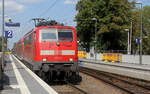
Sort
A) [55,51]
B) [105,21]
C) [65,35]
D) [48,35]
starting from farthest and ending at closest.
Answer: [105,21] → [65,35] → [48,35] → [55,51]

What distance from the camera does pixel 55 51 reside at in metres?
18.2

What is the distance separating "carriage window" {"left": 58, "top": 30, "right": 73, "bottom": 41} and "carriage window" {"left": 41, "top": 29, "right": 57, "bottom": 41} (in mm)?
265

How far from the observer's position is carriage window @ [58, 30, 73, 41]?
61.0 feet

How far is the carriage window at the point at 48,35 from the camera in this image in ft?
60.5

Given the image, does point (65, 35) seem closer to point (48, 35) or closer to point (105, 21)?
point (48, 35)

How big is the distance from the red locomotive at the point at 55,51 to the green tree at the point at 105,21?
154ft

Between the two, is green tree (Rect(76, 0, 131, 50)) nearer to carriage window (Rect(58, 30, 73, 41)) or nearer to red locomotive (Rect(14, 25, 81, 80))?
carriage window (Rect(58, 30, 73, 41))

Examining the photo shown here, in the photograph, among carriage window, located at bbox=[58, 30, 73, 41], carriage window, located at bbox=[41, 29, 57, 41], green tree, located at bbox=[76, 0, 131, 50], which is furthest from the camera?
green tree, located at bbox=[76, 0, 131, 50]

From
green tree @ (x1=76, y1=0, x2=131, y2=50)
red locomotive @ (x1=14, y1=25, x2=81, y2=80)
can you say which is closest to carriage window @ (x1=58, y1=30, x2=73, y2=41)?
red locomotive @ (x1=14, y1=25, x2=81, y2=80)

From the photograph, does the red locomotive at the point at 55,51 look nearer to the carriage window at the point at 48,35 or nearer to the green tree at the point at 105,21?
the carriage window at the point at 48,35

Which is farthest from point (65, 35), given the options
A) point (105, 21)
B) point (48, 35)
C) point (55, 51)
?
point (105, 21)

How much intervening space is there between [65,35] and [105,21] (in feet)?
160

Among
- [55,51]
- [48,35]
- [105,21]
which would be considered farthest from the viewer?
[105,21]

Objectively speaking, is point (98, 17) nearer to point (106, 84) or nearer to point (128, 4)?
point (128, 4)
